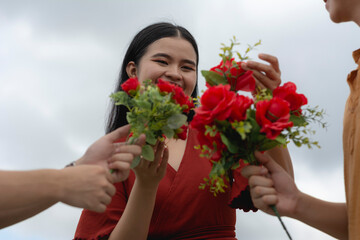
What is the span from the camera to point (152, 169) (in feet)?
10.6

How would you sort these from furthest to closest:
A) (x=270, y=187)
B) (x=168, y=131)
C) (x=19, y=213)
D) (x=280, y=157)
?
1. (x=280, y=157)
2. (x=168, y=131)
3. (x=270, y=187)
4. (x=19, y=213)

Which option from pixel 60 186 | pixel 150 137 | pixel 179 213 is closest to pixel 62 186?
pixel 60 186

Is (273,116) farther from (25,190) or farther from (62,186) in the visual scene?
(25,190)

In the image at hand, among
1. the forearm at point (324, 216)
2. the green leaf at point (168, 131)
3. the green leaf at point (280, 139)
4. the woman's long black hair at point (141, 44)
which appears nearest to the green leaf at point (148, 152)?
the green leaf at point (168, 131)

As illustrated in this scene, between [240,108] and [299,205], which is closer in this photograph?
[240,108]

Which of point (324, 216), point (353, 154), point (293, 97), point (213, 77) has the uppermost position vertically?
point (213, 77)

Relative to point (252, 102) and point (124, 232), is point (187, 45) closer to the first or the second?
point (252, 102)

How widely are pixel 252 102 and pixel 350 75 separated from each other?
0.79m

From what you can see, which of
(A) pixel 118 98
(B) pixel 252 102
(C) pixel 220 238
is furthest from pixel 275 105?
(C) pixel 220 238

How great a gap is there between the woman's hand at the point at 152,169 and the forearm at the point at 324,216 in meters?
1.08

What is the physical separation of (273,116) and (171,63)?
1.57 m

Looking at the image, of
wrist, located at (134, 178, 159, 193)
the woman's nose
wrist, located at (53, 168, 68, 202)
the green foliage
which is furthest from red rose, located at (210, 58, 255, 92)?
wrist, located at (53, 168, 68, 202)

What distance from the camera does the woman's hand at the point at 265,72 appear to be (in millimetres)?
2938

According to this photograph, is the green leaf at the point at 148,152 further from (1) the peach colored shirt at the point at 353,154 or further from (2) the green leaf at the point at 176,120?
(1) the peach colored shirt at the point at 353,154
